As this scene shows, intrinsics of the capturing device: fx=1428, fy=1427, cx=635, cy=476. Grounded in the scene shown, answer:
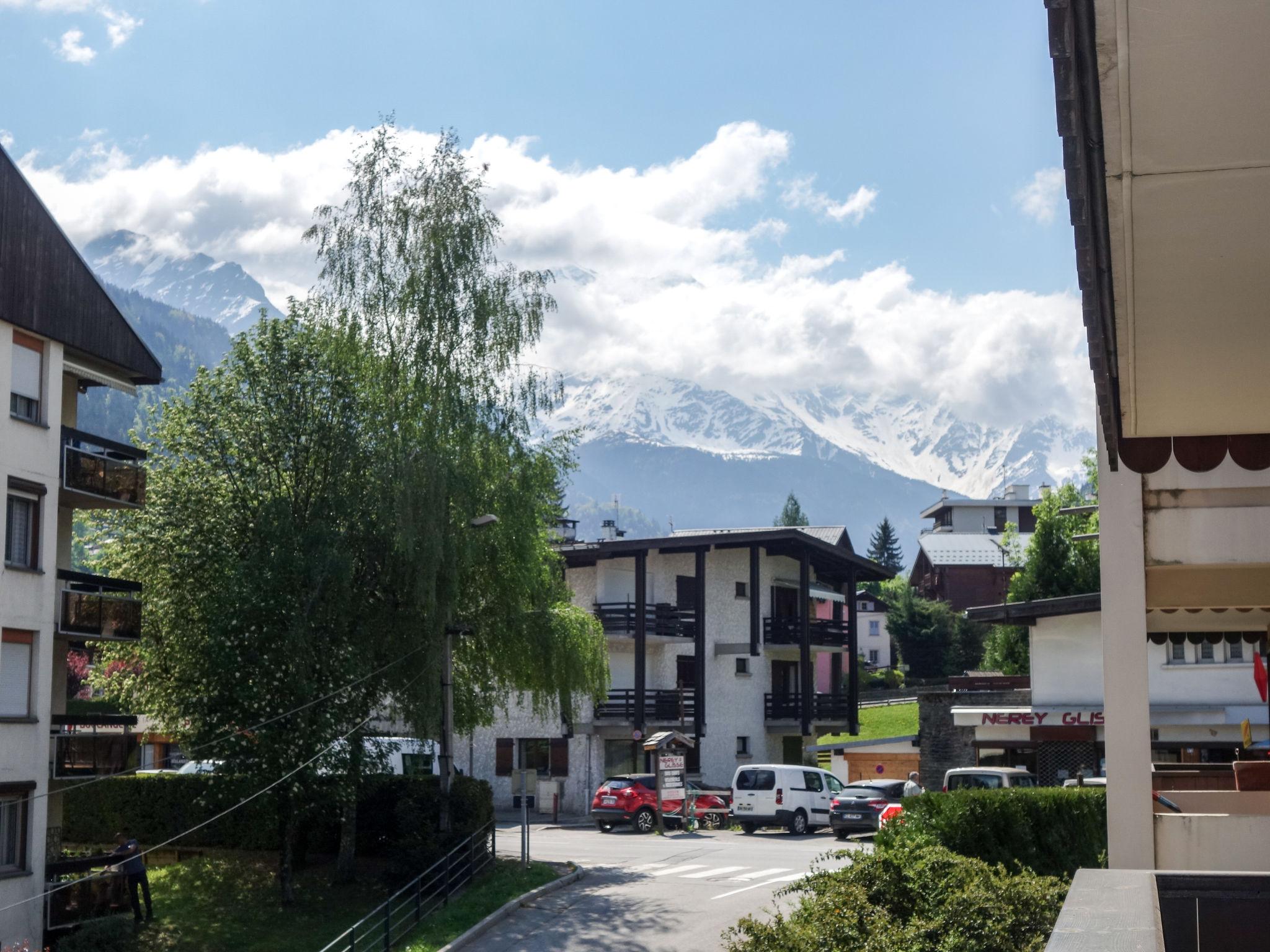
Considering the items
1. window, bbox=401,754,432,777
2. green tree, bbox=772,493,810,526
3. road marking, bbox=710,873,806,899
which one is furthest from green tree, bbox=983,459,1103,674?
green tree, bbox=772,493,810,526

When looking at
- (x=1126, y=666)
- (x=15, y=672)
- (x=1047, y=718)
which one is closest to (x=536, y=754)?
(x=1047, y=718)

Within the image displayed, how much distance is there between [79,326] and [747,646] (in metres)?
27.5

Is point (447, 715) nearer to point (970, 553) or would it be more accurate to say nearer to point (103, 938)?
point (103, 938)

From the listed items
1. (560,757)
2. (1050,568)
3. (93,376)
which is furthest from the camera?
(1050,568)

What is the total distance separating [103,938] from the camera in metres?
23.5

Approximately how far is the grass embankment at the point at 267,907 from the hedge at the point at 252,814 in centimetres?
66

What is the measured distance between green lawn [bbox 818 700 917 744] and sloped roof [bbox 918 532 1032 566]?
29.9 m

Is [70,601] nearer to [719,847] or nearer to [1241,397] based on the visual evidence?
[719,847]

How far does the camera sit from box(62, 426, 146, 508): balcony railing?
26.9m

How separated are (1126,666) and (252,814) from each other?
20212 mm

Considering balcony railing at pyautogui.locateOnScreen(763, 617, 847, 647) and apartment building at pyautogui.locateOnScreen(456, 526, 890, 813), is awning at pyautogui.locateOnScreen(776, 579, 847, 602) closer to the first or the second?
apartment building at pyautogui.locateOnScreen(456, 526, 890, 813)

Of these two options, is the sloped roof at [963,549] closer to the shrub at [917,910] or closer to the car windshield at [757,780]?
the car windshield at [757,780]

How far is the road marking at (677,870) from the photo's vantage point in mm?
26562

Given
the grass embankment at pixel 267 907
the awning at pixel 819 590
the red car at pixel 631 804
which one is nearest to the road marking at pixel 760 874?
the grass embankment at pixel 267 907
